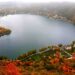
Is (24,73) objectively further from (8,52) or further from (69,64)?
(8,52)

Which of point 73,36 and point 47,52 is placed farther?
point 73,36

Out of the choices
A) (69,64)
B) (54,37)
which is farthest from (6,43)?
(69,64)

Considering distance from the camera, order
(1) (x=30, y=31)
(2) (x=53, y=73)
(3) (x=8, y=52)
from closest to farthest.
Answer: (2) (x=53, y=73)
(3) (x=8, y=52)
(1) (x=30, y=31)

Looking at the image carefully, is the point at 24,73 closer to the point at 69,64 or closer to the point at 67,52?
the point at 69,64

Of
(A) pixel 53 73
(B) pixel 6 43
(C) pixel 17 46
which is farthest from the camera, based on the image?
(B) pixel 6 43

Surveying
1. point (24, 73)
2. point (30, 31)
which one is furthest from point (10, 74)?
point (30, 31)

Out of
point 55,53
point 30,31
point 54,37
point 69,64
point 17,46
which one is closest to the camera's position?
point 69,64
